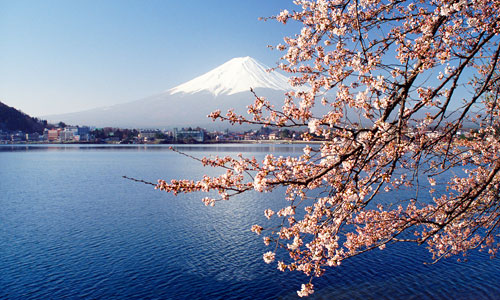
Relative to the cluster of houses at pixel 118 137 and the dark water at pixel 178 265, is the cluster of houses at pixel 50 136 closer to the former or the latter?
the cluster of houses at pixel 118 137

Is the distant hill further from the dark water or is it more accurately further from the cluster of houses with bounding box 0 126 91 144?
the dark water

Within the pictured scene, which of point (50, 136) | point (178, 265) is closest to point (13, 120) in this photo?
point (50, 136)

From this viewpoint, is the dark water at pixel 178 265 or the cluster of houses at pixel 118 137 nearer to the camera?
the dark water at pixel 178 265

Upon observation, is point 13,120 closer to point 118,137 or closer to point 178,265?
point 118,137

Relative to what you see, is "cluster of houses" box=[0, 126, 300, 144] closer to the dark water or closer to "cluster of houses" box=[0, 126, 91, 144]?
"cluster of houses" box=[0, 126, 91, 144]

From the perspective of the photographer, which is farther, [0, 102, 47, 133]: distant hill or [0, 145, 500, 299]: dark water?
[0, 102, 47, 133]: distant hill

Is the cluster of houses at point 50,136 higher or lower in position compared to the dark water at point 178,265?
higher

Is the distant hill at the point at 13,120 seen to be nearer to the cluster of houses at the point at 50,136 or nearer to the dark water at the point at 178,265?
the cluster of houses at the point at 50,136

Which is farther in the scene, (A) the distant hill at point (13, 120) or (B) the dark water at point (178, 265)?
(A) the distant hill at point (13, 120)

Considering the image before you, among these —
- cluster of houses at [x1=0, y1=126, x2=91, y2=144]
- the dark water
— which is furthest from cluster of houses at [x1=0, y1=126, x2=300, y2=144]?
the dark water

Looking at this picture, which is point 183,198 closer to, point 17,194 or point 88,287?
point 17,194

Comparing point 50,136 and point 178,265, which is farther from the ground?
point 50,136

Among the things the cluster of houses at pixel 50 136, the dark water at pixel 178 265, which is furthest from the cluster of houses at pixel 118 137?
the dark water at pixel 178 265

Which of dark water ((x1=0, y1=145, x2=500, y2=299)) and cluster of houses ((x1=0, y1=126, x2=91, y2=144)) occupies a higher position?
cluster of houses ((x1=0, y1=126, x2=91, y2=144))
